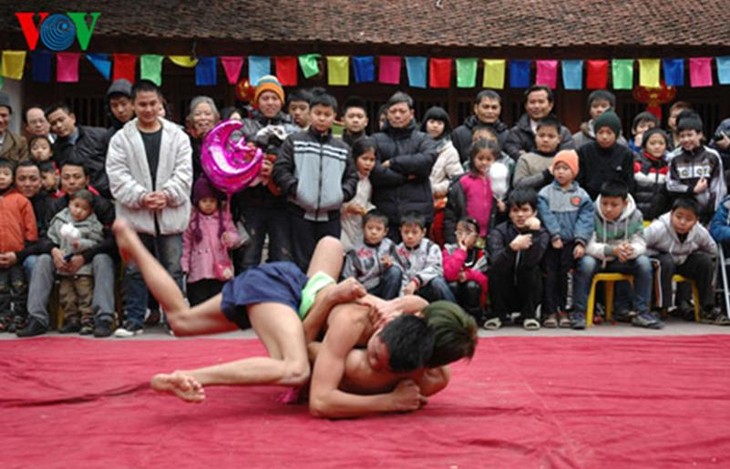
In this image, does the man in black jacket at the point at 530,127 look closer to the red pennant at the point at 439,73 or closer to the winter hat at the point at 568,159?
the winter hat at the point at 568,159

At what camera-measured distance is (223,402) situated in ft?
15.3

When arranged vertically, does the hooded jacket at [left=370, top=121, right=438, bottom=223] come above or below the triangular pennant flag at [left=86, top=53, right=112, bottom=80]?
below

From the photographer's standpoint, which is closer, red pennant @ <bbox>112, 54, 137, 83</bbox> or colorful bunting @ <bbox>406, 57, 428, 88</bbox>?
red pennant @ <bbox>112, 54, 137, 83</bbox>

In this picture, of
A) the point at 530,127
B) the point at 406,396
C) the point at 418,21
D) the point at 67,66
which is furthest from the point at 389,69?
the point at 406,396

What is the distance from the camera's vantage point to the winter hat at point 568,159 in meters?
7.57

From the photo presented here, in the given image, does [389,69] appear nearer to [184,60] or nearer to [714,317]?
[184,60]

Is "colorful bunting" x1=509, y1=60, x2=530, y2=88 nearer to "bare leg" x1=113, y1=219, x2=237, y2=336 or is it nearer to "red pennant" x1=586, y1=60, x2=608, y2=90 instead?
"red pennant" x1=586, y1=60, x2=608, y2=90

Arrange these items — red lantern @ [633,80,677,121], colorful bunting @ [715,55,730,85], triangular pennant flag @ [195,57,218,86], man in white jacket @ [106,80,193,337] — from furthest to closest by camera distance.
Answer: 1. red lantern @ [633,80,677,121]
2. colorful bunting @ [715,55,730,85]
3. triangular pennant flag @ [195,57,218,86]
4. man in white jacket @ [106,80,193,337]

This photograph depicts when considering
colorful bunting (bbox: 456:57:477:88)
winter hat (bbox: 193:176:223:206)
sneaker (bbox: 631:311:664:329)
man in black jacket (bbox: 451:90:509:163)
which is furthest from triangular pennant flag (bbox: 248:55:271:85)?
sneaker (bbox: 631:311:664:329)

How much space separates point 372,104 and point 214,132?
7.80m

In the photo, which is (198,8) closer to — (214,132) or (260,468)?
(214,132)

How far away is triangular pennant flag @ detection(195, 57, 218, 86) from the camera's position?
13.6m

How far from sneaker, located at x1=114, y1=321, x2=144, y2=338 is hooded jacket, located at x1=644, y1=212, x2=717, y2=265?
12.8ft

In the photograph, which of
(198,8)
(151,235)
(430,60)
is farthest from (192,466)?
(198,8)
